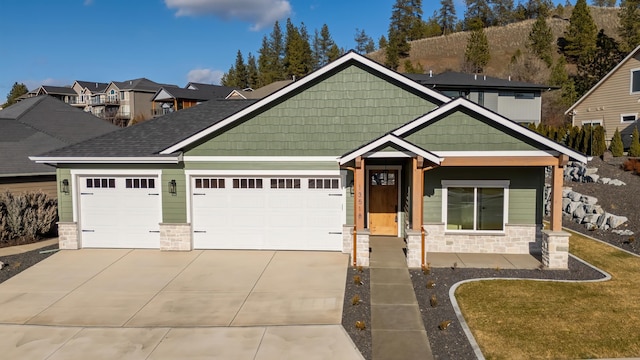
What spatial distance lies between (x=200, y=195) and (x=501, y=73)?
226 ft

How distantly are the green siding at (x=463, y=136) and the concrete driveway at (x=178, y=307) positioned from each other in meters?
4.40

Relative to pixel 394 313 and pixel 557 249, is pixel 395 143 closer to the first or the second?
pixel 394 313

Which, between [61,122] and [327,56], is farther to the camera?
[327,56]

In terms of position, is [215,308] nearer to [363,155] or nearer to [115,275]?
[115,275]

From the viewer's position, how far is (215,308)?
956cm

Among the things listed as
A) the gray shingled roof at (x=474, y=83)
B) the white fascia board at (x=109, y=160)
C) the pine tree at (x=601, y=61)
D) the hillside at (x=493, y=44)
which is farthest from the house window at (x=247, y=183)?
the hillside at (x=493, y=44)

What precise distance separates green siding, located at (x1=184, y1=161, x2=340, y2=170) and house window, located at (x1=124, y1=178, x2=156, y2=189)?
132cm

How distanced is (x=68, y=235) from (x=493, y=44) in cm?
9131

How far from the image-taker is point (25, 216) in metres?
15.5

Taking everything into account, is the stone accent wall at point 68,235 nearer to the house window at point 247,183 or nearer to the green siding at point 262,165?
the green siding at point 262,165

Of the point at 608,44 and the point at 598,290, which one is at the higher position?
the point at 608,44

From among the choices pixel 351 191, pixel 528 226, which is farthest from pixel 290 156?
pixel 528 226

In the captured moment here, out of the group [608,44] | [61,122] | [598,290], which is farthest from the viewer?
[608,44]

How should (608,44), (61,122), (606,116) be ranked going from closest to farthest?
(61,122) < (606,116) < (608,44)
